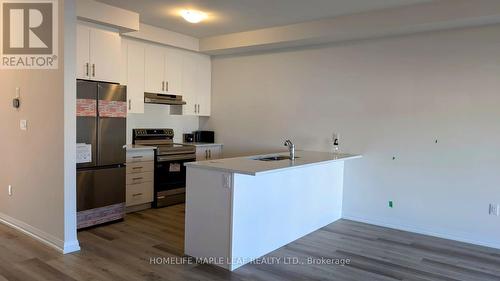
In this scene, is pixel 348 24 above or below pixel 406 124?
above

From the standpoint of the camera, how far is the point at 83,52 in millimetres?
4242

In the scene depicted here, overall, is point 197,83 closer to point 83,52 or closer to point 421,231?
point 83,52

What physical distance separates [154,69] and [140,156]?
1.36 meters

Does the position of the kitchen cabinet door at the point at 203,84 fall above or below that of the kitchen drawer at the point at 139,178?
above

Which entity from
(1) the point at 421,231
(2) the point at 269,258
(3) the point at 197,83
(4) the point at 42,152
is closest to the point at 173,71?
(3) the point at 197,83

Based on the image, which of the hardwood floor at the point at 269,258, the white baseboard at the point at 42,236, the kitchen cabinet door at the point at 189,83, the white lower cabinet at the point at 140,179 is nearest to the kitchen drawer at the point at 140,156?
the white lower cabinet at the point at 140,179

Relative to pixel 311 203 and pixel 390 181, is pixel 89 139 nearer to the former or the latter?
pixel 311 203

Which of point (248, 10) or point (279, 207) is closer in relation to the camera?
point (279, 207)

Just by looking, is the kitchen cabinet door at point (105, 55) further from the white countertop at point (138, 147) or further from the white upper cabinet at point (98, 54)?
the white countertop at point (138, 147)

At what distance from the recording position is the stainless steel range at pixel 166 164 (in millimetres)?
5332

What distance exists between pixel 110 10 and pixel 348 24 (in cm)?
282

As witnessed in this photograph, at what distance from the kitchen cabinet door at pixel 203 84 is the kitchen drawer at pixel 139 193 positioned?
5.35 ft

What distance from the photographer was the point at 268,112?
5719 mm

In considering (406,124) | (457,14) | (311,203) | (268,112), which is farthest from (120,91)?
(457,14)
